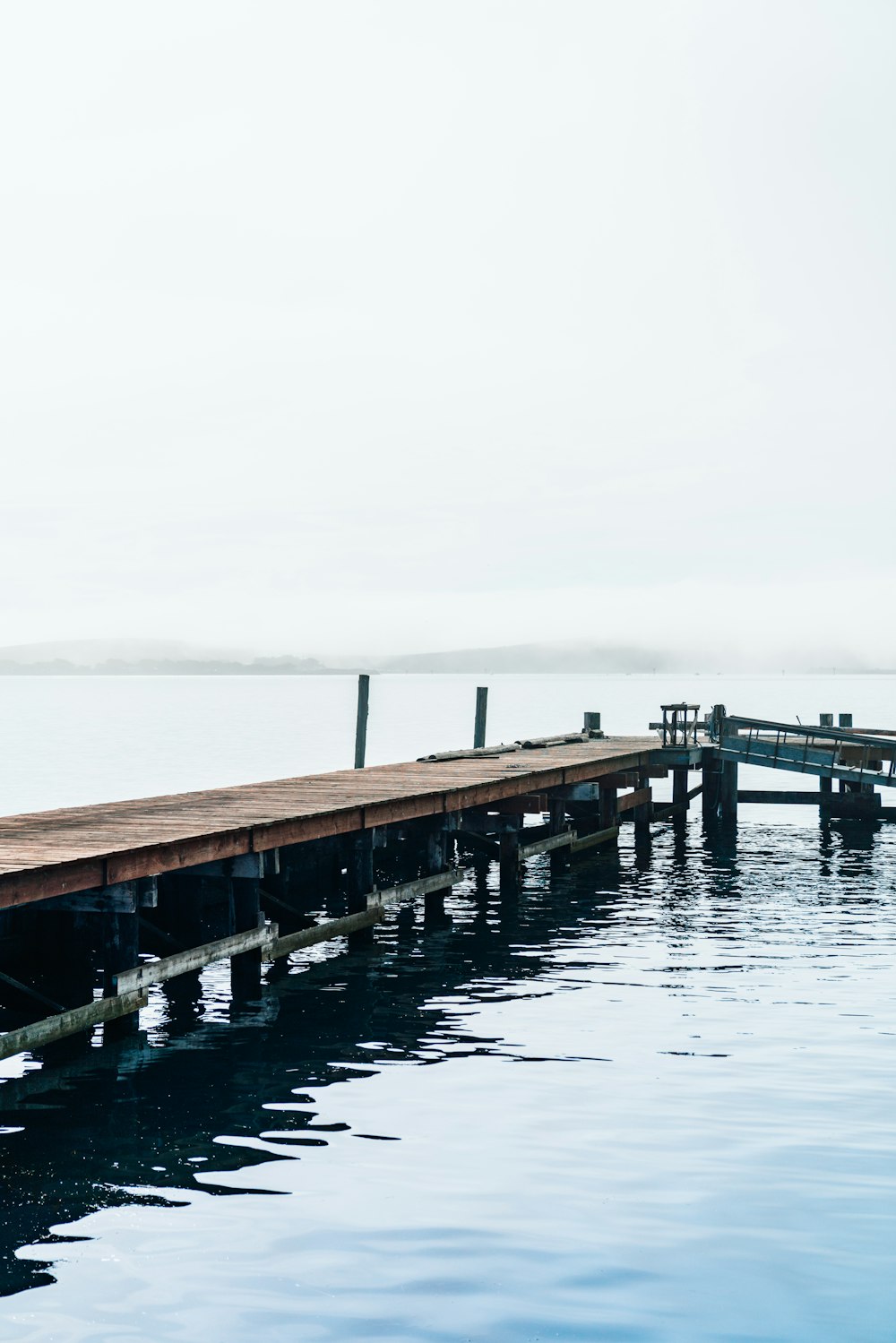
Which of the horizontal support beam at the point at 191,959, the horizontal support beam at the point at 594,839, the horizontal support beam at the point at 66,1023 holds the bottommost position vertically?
the horizontal support beam at the point at 594,839

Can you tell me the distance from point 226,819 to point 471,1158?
6439mm

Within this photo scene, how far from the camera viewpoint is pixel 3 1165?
9469mm

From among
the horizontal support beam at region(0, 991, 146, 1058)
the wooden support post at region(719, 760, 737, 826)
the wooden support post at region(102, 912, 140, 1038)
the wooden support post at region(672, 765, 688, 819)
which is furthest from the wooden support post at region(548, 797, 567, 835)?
the horizontal support beam at region(0, 991, 146, 1058)

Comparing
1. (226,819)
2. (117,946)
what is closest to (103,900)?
(117,946)

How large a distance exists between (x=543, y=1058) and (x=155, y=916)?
5245mm

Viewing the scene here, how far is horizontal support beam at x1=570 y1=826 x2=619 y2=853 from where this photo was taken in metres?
26.8

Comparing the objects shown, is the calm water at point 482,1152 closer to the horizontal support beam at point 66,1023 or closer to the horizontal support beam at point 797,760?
the horizontal support beam at point 66,1023

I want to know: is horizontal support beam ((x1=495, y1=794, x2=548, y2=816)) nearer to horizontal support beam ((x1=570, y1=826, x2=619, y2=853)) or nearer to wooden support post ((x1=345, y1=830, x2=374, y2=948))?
horizontal support beam ((x1=570, y1=826, x2=619, y2=853))

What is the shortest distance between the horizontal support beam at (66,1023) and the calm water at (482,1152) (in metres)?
0.43

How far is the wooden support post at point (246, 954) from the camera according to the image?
48.7 feet

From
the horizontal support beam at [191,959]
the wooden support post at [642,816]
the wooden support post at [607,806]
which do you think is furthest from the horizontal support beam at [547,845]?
the horizontal support beam at [191,959]

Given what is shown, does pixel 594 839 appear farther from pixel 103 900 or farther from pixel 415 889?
pixel 103 900

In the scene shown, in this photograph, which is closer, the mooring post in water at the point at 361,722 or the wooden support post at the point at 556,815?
the wooden support post at the point at 556,815

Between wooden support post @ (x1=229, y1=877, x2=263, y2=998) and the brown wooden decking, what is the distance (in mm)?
613
